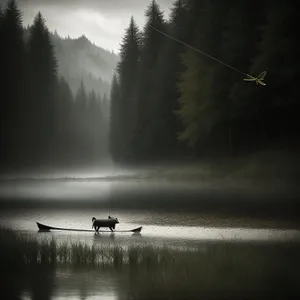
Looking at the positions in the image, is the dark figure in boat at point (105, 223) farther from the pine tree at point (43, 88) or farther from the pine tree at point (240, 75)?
the pine tree at point (240, 75)

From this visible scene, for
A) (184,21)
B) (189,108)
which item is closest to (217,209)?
(189,108)

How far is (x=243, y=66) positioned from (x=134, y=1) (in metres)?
1.40

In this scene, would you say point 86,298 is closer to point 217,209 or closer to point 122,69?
point 217,209

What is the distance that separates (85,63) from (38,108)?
0.76 metres

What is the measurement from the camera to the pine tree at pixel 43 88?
21.9ft

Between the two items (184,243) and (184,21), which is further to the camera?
(184,21)

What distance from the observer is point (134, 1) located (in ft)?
21.7

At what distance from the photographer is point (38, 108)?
267 inches

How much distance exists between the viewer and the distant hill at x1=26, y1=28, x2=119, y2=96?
6586 millimetres

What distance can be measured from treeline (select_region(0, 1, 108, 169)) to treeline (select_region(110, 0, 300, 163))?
0.92ft

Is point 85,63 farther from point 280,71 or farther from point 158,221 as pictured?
point 280,71

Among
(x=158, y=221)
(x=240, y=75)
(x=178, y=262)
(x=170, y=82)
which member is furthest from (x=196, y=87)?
(x=178, y=262)

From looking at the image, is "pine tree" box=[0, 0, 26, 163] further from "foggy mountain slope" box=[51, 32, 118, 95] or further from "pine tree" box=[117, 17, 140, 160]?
"pine tree" box=[117, 17, 140, 160]

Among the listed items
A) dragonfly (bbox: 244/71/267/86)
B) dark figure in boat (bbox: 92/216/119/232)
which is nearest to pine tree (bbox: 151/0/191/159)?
dragonfly (bbox: 244/71/267/86)
